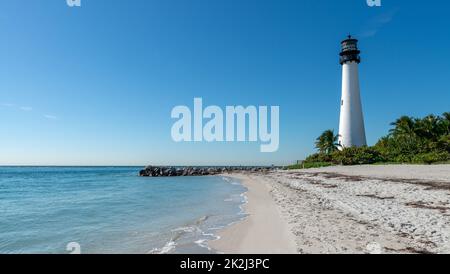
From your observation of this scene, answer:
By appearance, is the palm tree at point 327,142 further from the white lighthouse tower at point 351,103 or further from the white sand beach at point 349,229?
the white sand beach at point 349,229

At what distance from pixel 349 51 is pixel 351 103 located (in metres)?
8.95

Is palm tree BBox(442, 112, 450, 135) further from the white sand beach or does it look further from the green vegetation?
the white sand beach

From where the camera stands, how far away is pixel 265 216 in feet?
33.7

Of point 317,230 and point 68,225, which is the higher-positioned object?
point 317,230

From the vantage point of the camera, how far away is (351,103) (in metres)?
46.8

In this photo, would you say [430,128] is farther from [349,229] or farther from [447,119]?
[349,229]

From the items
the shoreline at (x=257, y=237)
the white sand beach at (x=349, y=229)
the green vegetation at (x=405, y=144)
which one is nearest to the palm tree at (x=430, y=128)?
the green vegetation at (x=405, y=144)

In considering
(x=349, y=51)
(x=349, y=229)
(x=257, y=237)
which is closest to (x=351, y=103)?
(x=349, y=51)

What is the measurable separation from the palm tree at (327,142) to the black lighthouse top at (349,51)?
1383cm

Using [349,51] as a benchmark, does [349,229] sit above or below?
below

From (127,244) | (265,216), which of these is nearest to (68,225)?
(127,244)

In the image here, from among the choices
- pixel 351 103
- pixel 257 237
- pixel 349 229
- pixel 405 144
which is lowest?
pixel 257 237
